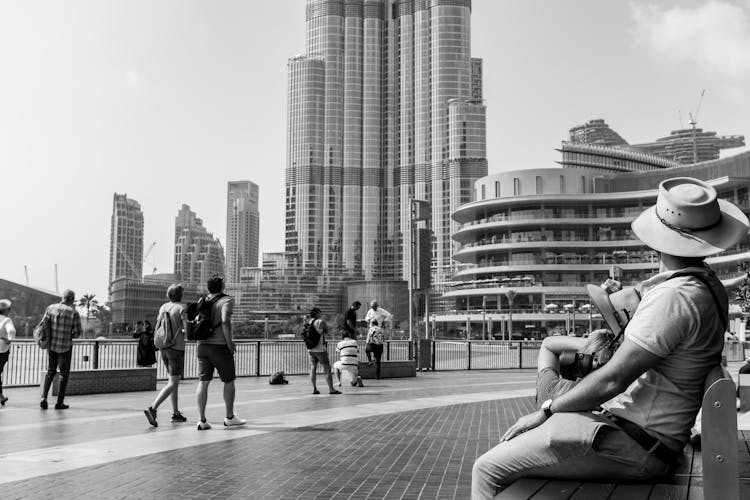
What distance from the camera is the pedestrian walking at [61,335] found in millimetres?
12016

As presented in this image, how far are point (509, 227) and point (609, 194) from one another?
14177 mm

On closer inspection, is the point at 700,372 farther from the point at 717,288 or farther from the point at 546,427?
the point at 546,427

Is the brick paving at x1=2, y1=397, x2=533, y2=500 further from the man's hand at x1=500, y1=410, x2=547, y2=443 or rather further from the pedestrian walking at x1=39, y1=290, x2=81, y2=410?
the pedestrian walking at x1=39, y1=290, x2=81, y2=410

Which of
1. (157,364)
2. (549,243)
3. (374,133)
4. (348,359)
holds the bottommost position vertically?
(157,364)

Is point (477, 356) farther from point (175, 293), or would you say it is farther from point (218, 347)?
point (218, 347)

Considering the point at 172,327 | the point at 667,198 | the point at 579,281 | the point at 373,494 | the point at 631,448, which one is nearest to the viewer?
the point at 631,448

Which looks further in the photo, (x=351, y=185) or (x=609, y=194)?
(x=351, y=185)

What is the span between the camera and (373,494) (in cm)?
566

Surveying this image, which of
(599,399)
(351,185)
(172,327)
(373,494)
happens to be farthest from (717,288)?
(351,185)

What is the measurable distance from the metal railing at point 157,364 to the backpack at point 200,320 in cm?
1028

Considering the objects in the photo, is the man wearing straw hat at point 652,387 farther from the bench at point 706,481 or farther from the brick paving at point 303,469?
the brick paving at point 303,469

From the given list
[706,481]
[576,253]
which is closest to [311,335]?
[706,481]

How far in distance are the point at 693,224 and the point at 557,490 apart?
1158mm

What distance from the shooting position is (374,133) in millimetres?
177000
